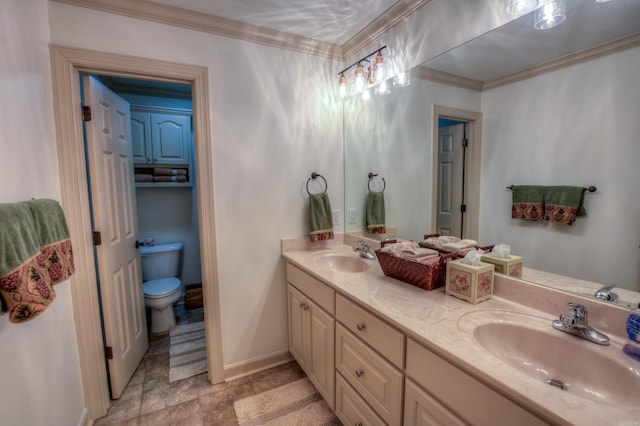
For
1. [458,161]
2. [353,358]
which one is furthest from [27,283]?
[458,161]

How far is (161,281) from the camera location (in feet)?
8.94

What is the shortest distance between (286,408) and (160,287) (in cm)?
162

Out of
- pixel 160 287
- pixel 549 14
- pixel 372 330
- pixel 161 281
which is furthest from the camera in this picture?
pixel 161 281

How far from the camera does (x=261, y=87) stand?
6.37 feet

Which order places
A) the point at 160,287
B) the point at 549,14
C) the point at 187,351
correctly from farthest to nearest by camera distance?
1. the point at 160,287
2. the point at 187,351
3. the point at 549,14

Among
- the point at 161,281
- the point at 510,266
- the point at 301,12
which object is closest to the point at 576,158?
the point at 510,266

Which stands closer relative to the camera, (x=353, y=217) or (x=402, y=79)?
(x=402, y=79)

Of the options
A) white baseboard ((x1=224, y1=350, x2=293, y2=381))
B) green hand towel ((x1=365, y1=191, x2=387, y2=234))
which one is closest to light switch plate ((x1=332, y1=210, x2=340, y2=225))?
green hand towel ((x1=365, y1=191, x2=387, y2=234))

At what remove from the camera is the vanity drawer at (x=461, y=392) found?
2.36 feet

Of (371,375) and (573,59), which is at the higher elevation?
(573,59)

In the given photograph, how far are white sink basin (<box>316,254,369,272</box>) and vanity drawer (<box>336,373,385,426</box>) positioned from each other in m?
0.64

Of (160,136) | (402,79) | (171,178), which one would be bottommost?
(171,178)

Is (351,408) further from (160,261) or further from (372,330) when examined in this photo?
(160,261)

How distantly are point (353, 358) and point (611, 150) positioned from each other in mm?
1305
